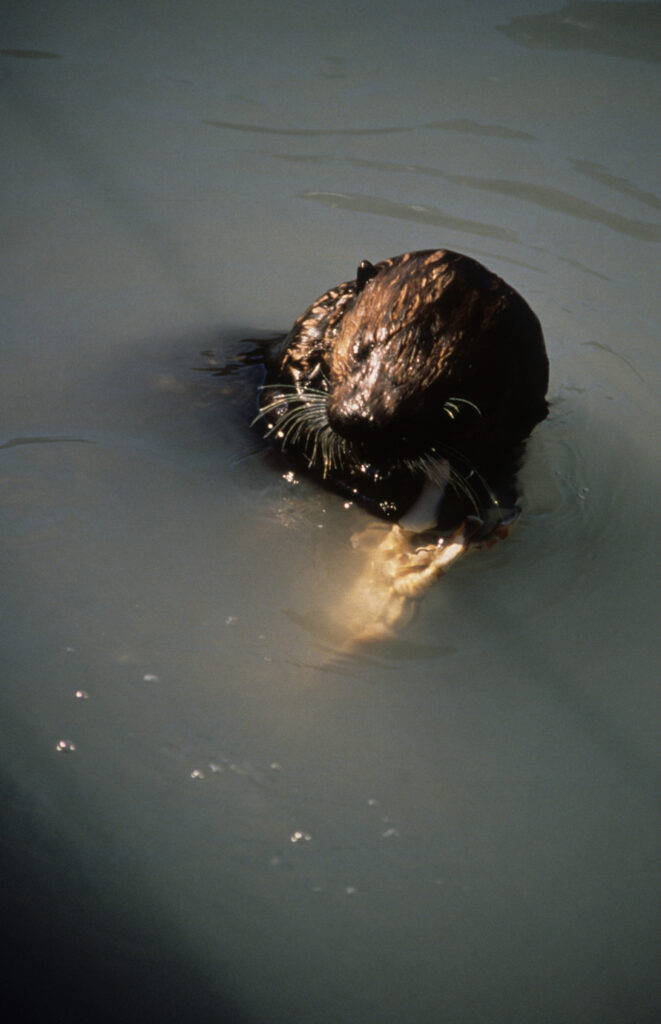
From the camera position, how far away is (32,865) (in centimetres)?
182

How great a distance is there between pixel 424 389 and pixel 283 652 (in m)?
0.83

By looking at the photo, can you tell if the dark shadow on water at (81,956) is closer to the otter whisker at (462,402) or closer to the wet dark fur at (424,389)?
the wet dark fur at (424,389)

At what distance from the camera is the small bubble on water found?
1966mm

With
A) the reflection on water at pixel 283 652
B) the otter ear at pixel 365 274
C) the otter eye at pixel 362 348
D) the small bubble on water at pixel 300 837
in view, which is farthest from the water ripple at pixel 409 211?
the small bubble on water at pixel 300 837

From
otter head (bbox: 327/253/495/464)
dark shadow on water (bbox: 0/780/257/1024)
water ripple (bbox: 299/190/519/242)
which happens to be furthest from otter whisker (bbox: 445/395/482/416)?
water ripple (bbox: 299/190/519/242)

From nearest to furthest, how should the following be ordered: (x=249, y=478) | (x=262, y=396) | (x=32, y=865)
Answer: (x=32, y=865), (x=249, y=478), (x=262, y=396)

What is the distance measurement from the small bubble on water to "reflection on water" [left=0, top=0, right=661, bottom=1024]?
1 centimetres

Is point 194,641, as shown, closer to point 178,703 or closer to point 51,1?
point 178,703

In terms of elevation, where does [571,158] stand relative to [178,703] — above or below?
above

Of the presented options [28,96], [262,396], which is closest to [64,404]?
[262,396]

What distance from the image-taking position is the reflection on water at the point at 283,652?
1.80 m

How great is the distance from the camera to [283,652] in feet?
7.79

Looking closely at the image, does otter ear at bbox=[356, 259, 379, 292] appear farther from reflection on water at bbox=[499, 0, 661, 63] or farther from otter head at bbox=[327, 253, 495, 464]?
reflection on water at bbox=[499, 0, 661, 63]

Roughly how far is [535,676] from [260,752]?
0.82 meters
